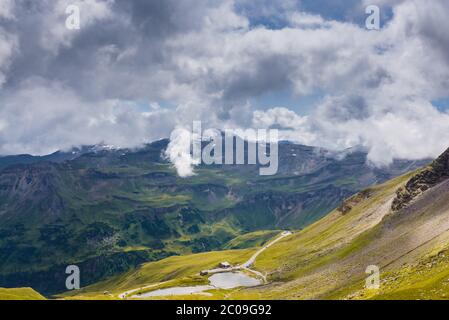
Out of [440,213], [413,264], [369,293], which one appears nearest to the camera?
[369,293]

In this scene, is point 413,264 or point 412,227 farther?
point 412,227

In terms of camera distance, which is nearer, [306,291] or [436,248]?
[436,248]

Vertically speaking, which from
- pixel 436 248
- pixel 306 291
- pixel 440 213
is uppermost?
pixel 440 213

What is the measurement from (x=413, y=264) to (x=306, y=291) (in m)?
45.1
